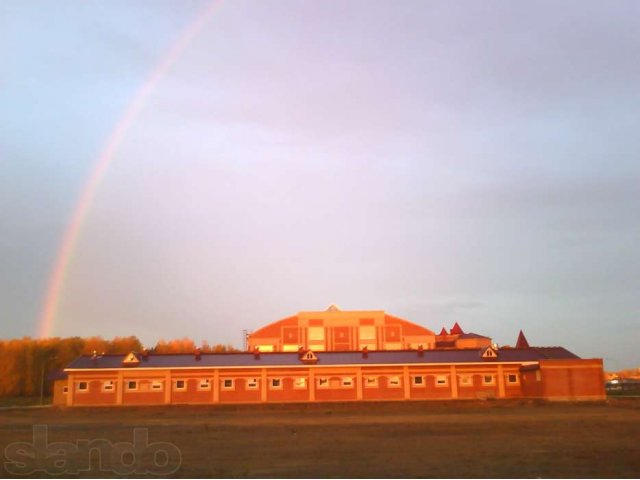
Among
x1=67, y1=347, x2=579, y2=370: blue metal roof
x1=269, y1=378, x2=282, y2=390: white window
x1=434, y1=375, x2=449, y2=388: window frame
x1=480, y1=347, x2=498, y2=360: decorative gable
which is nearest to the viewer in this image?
x1=269, y1=378, x2=282, y2=390: white window

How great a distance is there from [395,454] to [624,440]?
8.21 meters

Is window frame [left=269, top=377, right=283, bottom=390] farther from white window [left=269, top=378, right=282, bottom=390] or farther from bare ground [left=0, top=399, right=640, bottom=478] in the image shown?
bare ground [left=0, top=399, right=640, bottom=478]

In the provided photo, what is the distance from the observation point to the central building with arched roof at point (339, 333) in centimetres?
7950

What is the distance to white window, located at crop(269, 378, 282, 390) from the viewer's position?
198 feet

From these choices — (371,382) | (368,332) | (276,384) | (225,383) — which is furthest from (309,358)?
(368,332)

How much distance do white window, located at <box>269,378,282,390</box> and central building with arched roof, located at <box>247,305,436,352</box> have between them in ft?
61.7

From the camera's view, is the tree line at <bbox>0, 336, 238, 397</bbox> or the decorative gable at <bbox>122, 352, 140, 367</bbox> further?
the tree line at <bbox>0, 336, 238, 397</bbox>

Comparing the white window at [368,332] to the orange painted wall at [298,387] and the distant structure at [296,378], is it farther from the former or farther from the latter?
the orange painted wall at [298,387]

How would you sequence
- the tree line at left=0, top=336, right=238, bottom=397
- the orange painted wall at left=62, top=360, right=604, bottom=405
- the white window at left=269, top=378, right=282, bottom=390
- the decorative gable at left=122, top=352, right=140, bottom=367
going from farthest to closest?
the tree line at left=0, top=336, right=238, bottom=397 < the decorative gable at left=122, top=352, right=140, bottom=367 < the white window at left=269, top=378, right=282, bottom=390 < the orange painted wall at left=62, top=360, right=604, bottom=405

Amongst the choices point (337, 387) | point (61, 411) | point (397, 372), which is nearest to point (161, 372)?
point (61, 411)

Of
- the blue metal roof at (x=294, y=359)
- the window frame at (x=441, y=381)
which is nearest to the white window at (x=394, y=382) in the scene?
the blue metal roof at (x=294, y=359)

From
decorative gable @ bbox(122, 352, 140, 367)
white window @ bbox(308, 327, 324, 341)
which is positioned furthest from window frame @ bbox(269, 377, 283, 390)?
white window @ bbox(308, 327, 324, 341)

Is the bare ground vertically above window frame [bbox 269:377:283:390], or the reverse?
window frame [bbox 269:377:283:390]

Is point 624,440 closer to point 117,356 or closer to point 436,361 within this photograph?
point 436,361
